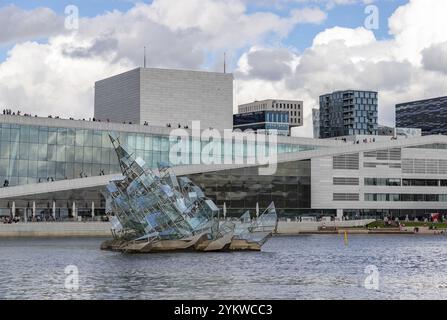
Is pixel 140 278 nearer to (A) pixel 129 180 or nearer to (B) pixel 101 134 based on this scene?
(A) pixel 129 180

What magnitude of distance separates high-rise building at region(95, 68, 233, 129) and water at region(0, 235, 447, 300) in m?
74.6

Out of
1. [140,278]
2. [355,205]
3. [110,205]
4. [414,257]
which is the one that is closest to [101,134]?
[355,205]

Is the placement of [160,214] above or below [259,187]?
below

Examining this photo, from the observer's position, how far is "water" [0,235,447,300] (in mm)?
53281

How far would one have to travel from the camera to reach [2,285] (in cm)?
5641

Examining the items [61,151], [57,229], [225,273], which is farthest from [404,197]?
[225,273]

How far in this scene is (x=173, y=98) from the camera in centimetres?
16962

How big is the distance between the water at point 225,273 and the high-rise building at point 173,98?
245 feet

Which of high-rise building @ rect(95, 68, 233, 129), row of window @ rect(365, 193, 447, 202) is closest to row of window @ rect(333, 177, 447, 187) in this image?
row of window @ rect(365, 193, 447, 202)

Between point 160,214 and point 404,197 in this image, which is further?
point 404,197

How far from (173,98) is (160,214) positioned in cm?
8915

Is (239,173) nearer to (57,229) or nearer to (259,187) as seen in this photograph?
(259,187)

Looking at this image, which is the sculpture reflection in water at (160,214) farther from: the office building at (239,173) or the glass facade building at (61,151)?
the glass facade building at (61,151)

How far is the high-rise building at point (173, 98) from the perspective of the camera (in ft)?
550
